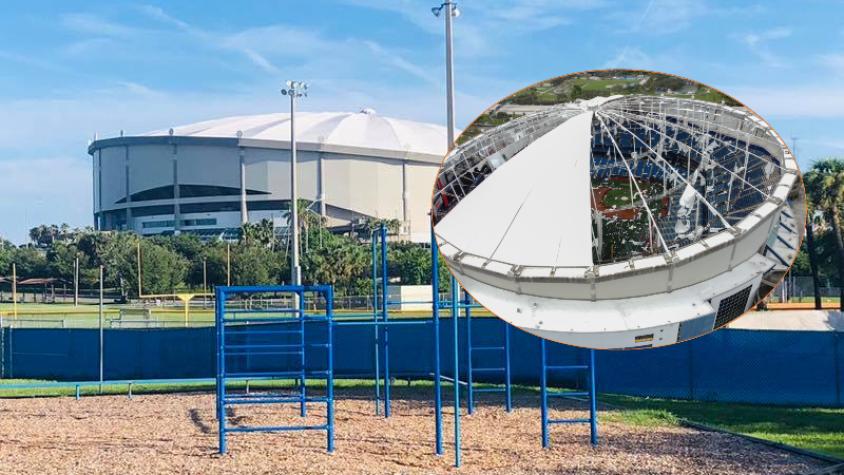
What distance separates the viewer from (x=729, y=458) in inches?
385

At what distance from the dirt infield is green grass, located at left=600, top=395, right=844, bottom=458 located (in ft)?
2.47

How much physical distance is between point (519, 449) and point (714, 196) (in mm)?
6913

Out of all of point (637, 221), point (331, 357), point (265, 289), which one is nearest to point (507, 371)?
point (331, 357)

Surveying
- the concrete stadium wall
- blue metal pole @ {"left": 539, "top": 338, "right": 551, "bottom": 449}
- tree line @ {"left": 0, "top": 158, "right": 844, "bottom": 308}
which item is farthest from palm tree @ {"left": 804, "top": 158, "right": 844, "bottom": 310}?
blue metal pole @ {"left": 539, "top": 338, "right": 551, "bottom": 449}

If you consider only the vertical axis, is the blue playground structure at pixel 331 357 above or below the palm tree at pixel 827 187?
below

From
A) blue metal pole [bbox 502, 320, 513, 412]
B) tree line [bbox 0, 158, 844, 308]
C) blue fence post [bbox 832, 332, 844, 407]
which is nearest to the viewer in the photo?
blue metal pole [bbox 502, 320, 513, 412]

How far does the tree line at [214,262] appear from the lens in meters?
54.2

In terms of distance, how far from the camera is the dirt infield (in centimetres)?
948

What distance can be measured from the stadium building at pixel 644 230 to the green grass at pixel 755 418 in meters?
6.99

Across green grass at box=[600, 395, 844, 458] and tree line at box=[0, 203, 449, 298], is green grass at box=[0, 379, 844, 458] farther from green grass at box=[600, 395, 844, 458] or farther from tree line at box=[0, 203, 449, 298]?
tree line at box=[0, 203, 449, 298]

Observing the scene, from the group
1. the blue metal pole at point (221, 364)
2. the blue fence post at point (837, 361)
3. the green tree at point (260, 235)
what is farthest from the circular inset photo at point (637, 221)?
the green tree at point (260, 235)

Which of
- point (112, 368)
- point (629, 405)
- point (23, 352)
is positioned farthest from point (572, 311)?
point (23, 352)

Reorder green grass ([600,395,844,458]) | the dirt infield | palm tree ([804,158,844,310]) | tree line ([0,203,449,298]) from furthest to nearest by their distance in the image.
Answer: tree line ([0,203,449,298]) < palm tree ([804,158,844,310]) < green grass ([600,395,844,458]) < the dirt infield

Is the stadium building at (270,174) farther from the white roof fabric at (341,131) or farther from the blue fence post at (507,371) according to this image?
the blue fence post at (507,371)
